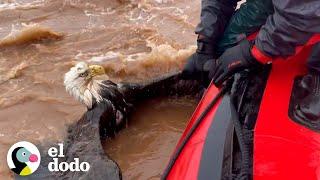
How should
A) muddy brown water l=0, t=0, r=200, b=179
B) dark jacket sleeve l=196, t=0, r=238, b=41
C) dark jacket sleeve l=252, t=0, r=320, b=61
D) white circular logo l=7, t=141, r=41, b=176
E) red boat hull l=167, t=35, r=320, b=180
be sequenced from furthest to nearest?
muddy brown water l=0, t=0, r=200, b=179 → dark jacket sleeve l=196, t=0, r=238, b=41 → white circular logo l=7, t=141, r=41, b=176 → dark jacket sleeve l=252, t=0, r=320, b=61 → red boat hull l=167, t=35, r=320, b=180

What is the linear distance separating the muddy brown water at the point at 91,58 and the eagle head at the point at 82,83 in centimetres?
37

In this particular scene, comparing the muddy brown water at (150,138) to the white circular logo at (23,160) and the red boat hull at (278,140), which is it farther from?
the red boat hull at (278,140)

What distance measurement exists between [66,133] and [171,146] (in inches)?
29.0

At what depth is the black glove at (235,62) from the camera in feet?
8.54

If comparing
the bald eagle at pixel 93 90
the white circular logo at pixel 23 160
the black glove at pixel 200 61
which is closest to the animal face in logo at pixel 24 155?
the white circular logo at pixel 23 160

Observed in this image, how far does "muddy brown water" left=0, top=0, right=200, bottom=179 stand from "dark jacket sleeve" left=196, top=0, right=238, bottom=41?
0.83m

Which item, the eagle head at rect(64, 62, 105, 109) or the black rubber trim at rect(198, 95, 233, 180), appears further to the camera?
the eagle head at rect(64, 62, 105, 109)

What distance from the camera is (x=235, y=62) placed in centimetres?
264

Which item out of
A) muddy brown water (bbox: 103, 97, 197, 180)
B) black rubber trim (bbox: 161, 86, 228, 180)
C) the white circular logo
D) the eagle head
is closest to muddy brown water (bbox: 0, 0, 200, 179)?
muddy brown water (bbox: 103, 97, 197, 180)

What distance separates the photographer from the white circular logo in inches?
119

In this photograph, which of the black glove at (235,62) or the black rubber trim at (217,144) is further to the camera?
the black glove at (235,62)

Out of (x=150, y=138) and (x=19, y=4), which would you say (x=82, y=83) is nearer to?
(x=150, y=138)

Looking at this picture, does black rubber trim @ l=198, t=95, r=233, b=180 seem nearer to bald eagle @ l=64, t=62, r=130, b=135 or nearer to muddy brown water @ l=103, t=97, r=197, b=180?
muddy brown water @ l=103, t=97, r=197, b=180

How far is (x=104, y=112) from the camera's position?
3.35m
